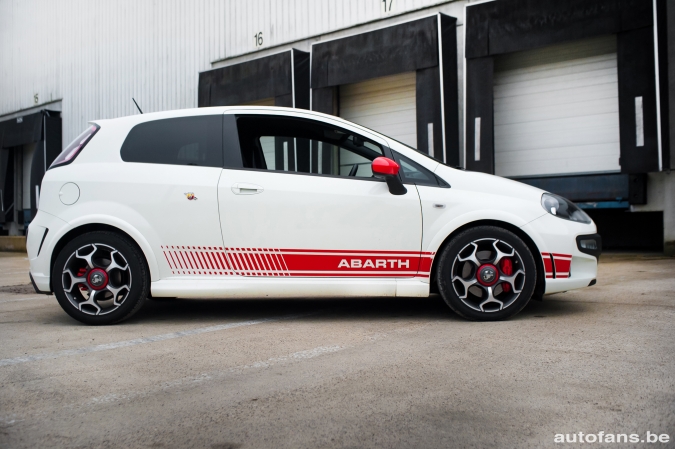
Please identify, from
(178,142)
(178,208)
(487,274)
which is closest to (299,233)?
(178,208)

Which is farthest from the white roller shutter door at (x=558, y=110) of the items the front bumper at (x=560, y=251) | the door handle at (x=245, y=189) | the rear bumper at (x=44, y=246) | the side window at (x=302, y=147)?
the rear bumper at (x=44, y=246)

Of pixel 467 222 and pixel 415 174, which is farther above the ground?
pixel 415 174

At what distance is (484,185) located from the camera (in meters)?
4.61

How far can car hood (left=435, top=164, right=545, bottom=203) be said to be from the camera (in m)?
4.59

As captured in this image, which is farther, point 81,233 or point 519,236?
point 81,233

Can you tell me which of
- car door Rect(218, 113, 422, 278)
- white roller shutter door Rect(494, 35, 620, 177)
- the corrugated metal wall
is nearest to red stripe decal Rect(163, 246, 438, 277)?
car door Rect(218, 113, 422, 278)

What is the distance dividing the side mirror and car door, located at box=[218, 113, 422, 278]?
5 centimetres

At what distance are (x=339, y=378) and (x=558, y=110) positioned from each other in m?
9.35

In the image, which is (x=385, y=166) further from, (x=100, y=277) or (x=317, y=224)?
(x=100, y=277)

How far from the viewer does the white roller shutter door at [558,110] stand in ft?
34.5

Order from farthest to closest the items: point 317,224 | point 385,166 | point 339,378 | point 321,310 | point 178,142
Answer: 1. point 321,310
2. point 178,142
3. point 317,224
4. point 385,166
5. point 339,378

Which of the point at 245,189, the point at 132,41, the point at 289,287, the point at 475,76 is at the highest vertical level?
the point at 132,41

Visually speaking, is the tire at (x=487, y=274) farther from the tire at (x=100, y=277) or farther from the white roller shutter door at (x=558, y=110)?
the white roller shutter door at (x=558, y=110)

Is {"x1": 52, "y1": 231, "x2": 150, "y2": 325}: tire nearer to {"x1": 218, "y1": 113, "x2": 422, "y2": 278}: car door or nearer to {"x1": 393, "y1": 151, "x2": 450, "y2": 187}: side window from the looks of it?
{"x1": 218, "y1": 113, "x2": 422, "y2": 278}: car door
